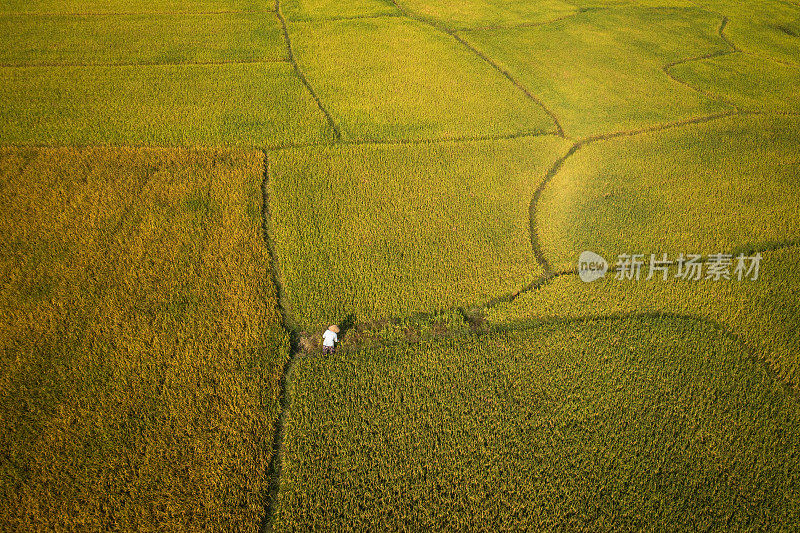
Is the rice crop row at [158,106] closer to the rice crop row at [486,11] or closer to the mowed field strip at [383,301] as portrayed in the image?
the mowed field strip at [383,301]

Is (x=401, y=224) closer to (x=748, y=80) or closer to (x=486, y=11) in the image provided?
(x=748, y=80)

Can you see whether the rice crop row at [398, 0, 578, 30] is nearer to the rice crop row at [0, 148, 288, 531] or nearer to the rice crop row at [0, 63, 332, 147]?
the rice crop row at [0, 63, 332, 147]

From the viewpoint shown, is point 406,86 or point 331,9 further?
point 331,9

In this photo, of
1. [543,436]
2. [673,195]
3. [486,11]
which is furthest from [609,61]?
[543,436]

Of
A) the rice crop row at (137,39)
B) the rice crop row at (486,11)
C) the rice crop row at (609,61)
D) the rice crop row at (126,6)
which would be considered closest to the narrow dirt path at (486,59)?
the rice crop row at (609,61)
